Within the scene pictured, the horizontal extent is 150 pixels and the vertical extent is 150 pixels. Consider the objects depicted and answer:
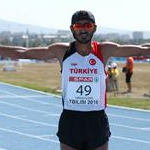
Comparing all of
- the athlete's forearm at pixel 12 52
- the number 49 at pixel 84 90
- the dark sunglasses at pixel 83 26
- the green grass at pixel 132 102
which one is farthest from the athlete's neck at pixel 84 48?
the green grass at pixel 132 102

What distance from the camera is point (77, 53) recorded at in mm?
4059

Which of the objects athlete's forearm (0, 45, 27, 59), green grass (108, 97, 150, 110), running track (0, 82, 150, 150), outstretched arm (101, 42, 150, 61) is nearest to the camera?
outstretched arm (101, 42, 150, 61)

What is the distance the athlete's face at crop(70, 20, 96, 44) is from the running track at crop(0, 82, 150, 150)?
14.7ft

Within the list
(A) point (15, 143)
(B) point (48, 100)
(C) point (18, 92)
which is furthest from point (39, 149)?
(C) point (18, 92)

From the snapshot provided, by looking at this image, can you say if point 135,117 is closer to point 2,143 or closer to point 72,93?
point 2,143

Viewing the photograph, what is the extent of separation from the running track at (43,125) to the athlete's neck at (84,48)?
4415 millimetres

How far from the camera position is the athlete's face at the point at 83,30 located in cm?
399

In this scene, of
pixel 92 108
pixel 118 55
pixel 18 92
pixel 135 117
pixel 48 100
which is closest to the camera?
pixel 92 108

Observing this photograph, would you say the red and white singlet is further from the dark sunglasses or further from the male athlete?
the dark sunglasses

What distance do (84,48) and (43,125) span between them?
22.9 feet

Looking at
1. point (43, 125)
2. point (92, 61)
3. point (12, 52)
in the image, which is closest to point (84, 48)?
point (92, 61)

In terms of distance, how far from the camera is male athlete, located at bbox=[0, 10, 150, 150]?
4023 mm

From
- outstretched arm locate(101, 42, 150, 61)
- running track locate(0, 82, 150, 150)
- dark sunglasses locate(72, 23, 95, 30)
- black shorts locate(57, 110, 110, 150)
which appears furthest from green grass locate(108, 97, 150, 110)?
dark sunglasses locate(72, 23, 95, 30)

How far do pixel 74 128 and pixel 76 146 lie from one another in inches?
5.0
